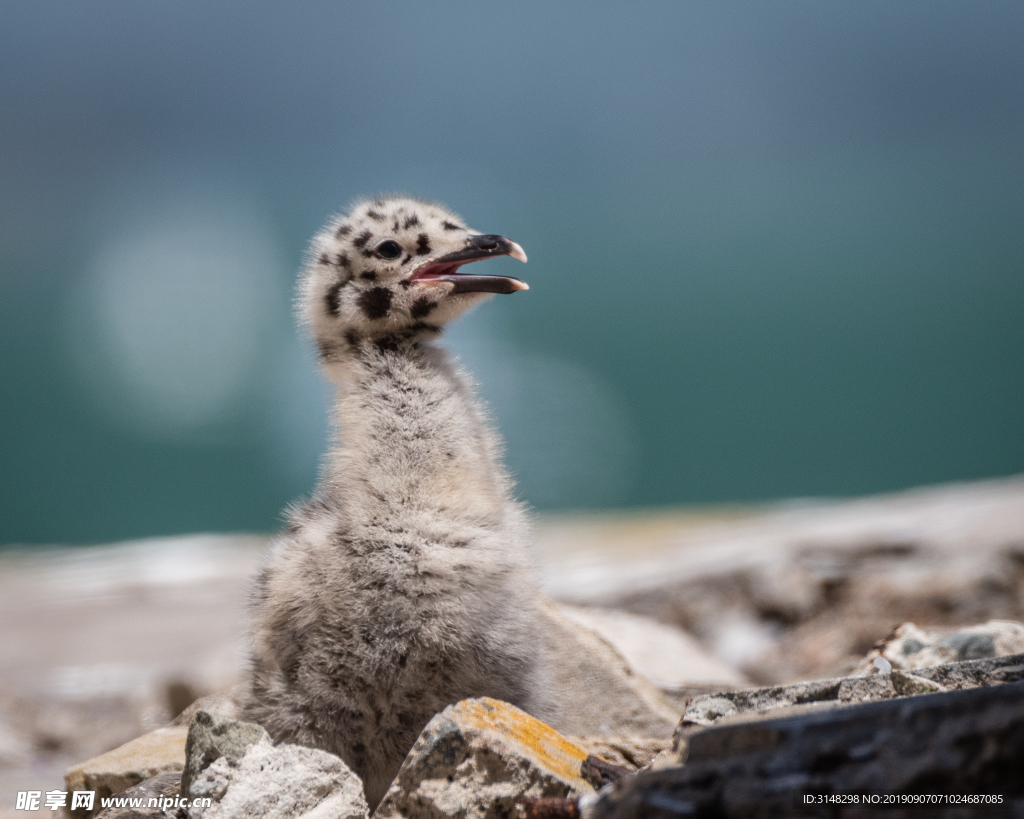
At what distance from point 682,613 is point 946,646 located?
264 centimetres

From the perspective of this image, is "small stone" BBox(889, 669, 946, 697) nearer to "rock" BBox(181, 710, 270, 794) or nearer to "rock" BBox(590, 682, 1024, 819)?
"rock" BBox(590, 682, 1024, 819)

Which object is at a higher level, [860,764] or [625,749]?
[860,764]

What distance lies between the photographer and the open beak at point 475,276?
2613 millimetres

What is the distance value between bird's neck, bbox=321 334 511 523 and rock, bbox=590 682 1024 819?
1.07m

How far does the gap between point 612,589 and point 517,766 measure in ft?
12.1

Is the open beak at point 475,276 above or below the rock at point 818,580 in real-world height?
Result: above

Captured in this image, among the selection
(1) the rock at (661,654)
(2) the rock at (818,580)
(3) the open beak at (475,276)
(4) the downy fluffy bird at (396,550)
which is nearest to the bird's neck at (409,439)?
(4) the downy fluffy bird at (396,550)

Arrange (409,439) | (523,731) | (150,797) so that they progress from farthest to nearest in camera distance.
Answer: (409,439) → (150,797) → (523,731)

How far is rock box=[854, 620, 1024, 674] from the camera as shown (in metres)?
2.64

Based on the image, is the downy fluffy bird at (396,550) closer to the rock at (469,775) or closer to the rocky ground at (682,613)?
the rock at (469,775)

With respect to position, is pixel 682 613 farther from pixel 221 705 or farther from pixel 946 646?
pixel 221 705

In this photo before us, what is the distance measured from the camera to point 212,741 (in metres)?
1.97

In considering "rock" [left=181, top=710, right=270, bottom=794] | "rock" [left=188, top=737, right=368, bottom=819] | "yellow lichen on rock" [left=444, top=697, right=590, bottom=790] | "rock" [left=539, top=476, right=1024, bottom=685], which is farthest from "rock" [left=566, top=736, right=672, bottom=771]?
"rock" [left=539, top=476, right=1024, bottom=685]

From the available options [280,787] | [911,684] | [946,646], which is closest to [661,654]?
[946,646]
